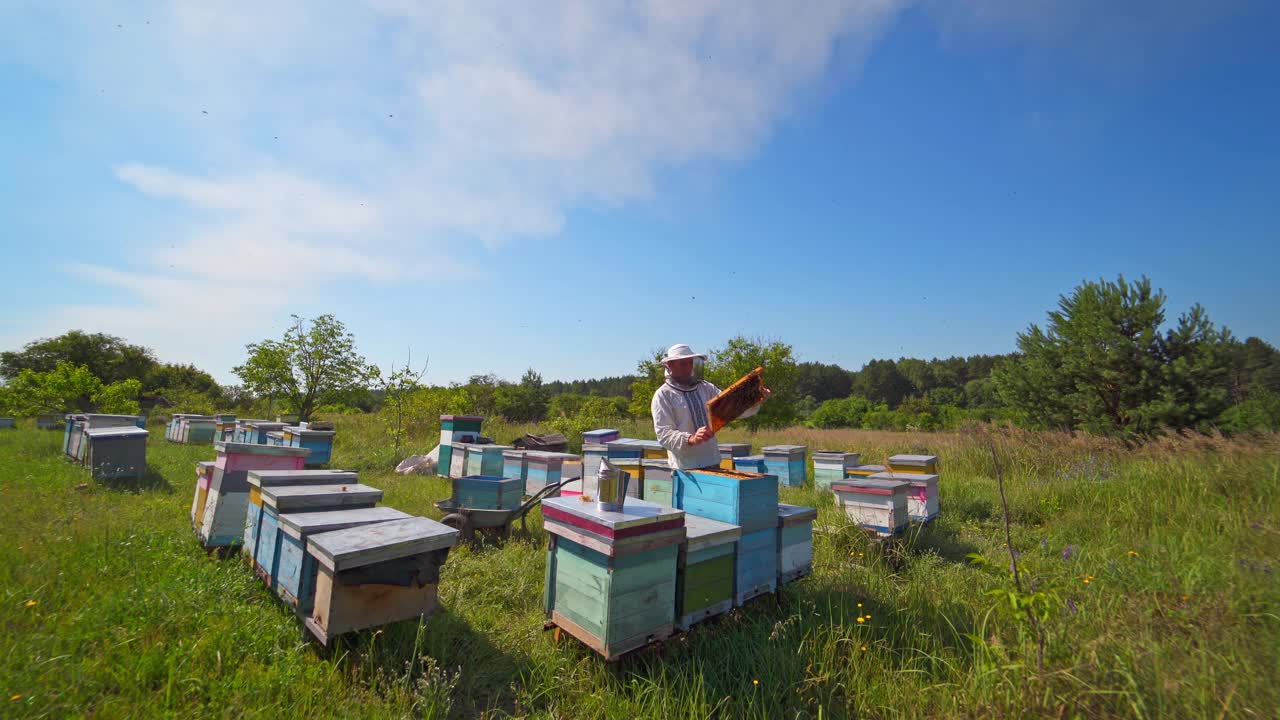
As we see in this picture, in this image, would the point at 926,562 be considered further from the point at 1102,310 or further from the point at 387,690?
the point at 1102,310

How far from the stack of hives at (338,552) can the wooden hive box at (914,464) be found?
20.4 ft

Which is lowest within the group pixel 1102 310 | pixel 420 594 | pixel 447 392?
pixel 420 594

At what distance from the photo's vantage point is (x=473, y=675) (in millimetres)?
2908

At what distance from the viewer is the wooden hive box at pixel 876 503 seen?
5055 mm

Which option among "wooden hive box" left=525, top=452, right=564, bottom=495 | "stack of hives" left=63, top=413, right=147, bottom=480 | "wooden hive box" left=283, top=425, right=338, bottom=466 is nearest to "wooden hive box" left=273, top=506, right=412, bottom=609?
"wooden hive box" left=525, top=452, right=564, bottom=495

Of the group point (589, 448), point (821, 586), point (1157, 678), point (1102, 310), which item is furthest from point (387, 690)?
point (1102, 310)

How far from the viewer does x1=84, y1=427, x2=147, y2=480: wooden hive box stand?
294 inches

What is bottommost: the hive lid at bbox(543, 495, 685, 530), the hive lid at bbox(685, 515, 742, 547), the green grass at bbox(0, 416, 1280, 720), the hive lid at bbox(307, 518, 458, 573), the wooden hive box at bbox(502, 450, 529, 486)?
the green grass at bbox(0, 416, 1280, 720)

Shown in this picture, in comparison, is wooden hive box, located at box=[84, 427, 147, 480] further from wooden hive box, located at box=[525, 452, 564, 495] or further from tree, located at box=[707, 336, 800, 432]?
tree, located at box=[707, 336, 800, 432]

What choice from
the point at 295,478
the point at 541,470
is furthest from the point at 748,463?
the point at 295,478

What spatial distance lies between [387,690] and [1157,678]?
3.71 meters

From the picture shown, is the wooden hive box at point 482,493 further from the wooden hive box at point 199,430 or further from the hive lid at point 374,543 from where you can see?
the wooden hive box at point 199,430

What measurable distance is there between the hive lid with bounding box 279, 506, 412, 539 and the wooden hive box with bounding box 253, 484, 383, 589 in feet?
0.32

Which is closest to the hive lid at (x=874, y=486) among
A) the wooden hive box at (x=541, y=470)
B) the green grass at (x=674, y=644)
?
the green grass at (x=674, y=644)
